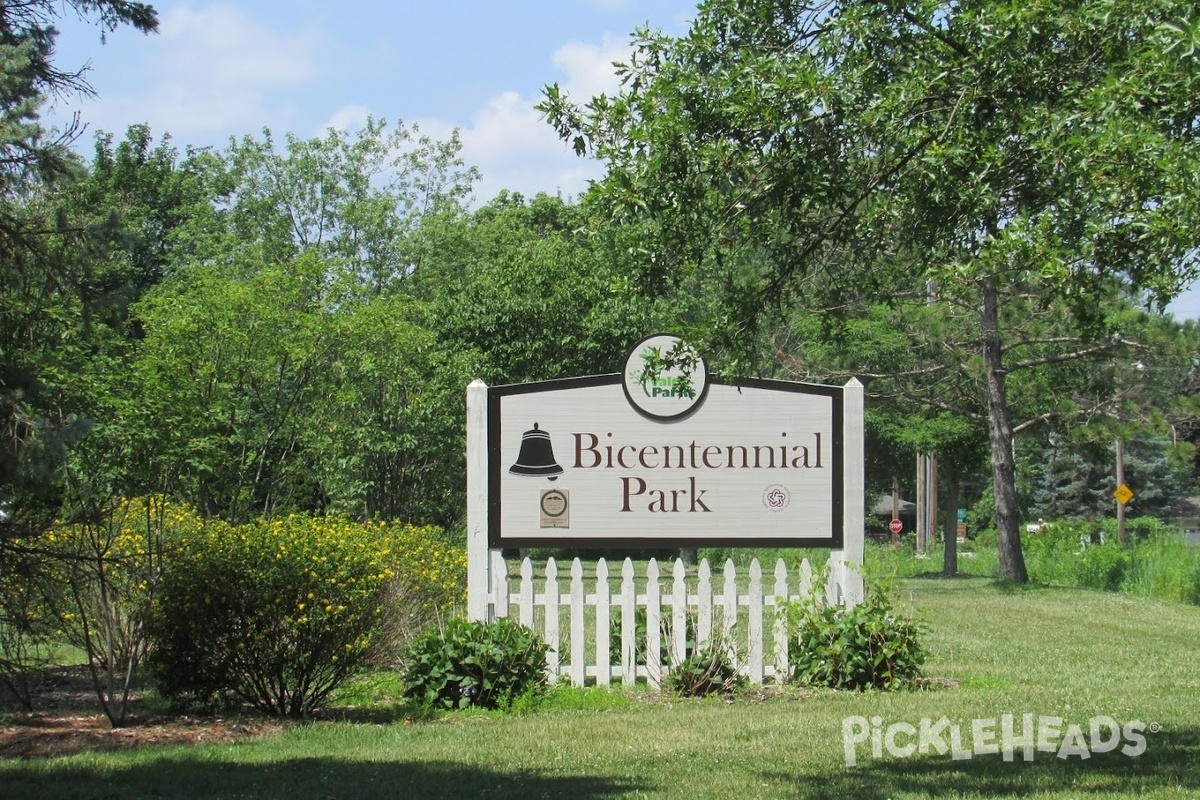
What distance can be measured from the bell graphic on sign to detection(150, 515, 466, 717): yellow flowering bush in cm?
197

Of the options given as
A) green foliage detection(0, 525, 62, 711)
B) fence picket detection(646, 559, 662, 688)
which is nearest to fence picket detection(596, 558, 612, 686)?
fence picket detection(646, 559, 662, 688)

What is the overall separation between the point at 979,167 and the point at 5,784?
5803mm

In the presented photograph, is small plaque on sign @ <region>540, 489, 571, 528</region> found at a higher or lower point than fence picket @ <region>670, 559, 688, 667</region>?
higher

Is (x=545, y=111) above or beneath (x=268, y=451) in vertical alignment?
above

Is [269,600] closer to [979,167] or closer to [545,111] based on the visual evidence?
[545,111]

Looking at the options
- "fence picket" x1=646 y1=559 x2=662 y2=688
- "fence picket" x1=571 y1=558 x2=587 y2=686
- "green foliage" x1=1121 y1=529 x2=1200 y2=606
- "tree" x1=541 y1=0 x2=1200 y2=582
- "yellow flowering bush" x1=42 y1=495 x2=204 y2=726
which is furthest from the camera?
"green foliage" x1=1121 y1=529 x2=1200 y2=606

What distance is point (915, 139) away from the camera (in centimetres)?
638

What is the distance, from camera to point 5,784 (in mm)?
6664

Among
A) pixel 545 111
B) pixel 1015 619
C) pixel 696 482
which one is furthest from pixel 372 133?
pixel 545 111

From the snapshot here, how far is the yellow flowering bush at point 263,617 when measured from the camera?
8.59 meters

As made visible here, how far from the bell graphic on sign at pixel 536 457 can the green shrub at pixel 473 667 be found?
61.0 inches

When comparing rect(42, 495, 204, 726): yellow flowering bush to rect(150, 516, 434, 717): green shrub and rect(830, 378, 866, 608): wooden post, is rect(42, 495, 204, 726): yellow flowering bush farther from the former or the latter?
rect(830, 378, 866, 608): wooden post

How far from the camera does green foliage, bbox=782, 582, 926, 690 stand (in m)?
10.0

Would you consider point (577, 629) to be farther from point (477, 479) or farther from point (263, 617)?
point (263, 617)
